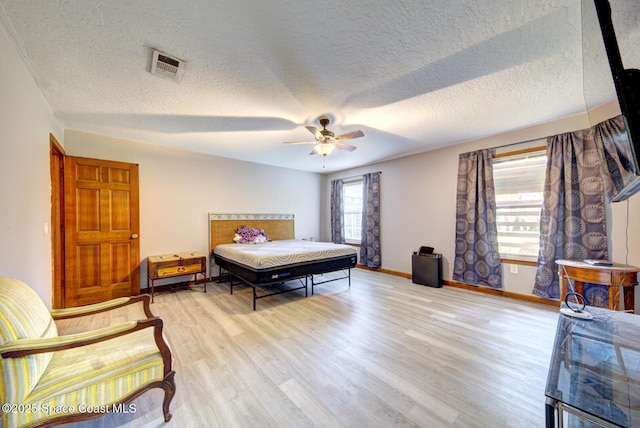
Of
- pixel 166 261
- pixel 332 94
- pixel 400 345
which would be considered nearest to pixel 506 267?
pixel 400 345

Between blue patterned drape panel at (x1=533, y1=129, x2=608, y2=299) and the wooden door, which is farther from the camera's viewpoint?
the wooden door

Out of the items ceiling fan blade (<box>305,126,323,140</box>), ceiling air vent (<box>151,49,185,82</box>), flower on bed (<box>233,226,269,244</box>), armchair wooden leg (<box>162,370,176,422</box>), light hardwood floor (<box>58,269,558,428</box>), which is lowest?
light hardwood floor (<box>58,269,558,428</box>)

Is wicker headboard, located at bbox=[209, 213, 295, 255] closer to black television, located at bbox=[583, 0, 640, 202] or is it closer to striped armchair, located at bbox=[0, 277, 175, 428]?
striped armchair, located at bbox=[0, 277, 175, 428]

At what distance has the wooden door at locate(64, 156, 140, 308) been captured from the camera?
129 inches

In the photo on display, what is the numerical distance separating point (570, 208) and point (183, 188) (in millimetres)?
5989

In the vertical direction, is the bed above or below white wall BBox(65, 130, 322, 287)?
below

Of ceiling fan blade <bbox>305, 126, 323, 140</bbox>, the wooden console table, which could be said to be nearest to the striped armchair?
ceiling fan blade <bbox>305, 126, 323, 140</bbox>

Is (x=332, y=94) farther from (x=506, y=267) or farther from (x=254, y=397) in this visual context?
(x=506, y=267)

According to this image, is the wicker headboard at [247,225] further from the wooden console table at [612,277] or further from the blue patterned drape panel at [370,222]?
the wooden console table at [612,277]

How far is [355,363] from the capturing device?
2039mm

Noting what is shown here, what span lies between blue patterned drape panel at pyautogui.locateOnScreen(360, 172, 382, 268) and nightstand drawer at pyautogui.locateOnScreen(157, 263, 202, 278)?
3.52m

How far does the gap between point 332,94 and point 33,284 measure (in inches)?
128

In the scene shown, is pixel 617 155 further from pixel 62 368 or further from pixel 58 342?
pixel 62 368

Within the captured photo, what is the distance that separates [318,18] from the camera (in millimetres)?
A: 1497
